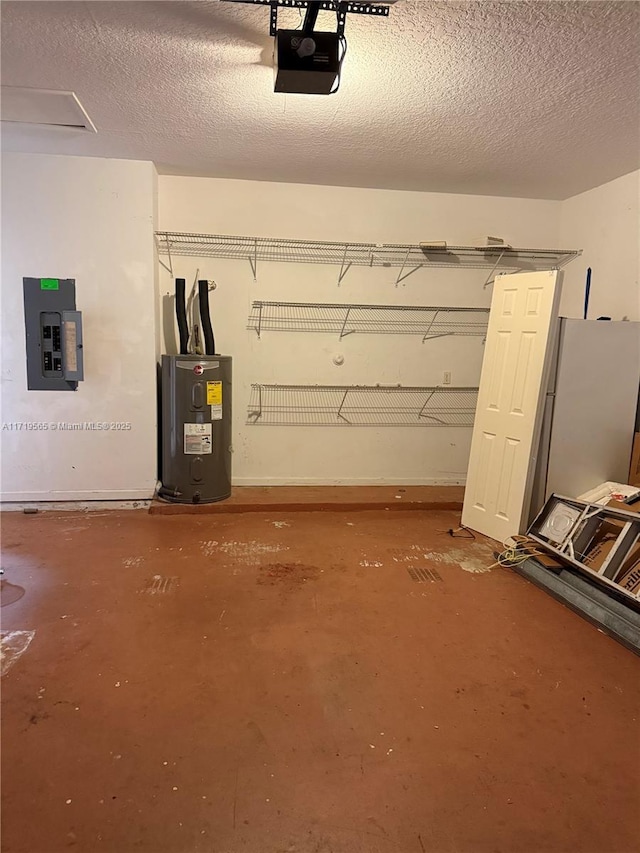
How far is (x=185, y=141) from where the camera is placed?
3.36 meters

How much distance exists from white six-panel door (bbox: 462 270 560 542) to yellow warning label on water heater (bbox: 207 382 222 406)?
2030mm

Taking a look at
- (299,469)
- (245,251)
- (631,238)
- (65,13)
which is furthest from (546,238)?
(65,13)

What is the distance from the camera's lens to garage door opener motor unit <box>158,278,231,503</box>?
394cm

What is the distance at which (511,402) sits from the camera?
3549 mm

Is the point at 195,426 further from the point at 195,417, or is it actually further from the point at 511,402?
the point at 511,402

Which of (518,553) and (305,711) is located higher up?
(518,553)

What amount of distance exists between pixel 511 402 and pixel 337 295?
179 cm

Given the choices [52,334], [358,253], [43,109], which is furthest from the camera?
[358,253]

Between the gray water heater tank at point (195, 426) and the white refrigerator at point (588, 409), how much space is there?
240cm

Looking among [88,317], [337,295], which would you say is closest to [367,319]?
[337,295]

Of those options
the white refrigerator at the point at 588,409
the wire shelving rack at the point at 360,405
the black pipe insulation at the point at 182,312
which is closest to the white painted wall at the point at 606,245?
the white refrigerator at the point at 588,409

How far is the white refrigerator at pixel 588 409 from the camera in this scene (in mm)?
3381

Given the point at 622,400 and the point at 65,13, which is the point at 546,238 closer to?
the point at 622,400

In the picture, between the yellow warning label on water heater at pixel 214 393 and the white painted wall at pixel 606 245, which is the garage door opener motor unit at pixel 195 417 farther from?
the white painted wall at pixel 606 245
